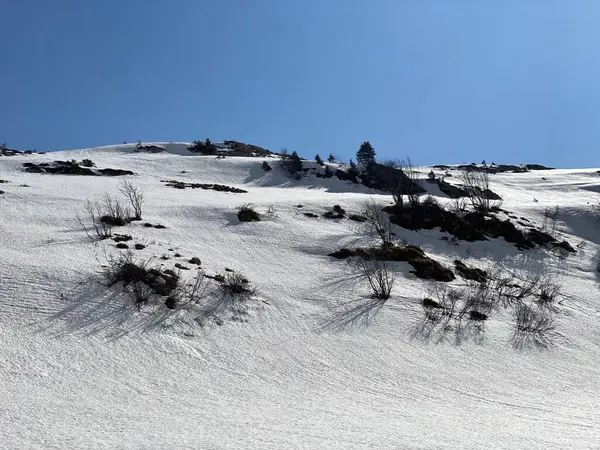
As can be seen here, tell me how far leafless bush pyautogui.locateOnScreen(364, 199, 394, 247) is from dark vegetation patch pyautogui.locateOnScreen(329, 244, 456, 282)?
70cm

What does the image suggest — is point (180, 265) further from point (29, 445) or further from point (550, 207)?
point (550, 207)

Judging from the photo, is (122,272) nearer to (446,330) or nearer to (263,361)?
(263,361)

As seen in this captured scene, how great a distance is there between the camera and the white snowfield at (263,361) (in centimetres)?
611

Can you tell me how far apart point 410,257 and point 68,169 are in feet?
98.0

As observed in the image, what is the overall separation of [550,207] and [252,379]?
2902 cm

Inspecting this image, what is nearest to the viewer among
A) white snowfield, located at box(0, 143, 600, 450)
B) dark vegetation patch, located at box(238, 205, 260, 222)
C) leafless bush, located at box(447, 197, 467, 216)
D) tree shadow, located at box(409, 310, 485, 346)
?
white snowfield, located at box(0, 143, 600, 450)

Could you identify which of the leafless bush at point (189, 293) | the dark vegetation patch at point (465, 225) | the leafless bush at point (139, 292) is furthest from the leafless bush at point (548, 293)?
the leafless bush at point (139, 292)

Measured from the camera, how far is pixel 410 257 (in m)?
17.2

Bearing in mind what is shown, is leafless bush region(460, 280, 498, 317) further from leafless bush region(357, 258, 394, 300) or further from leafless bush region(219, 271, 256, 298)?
leafless bush region(219, 271, 256, 298)

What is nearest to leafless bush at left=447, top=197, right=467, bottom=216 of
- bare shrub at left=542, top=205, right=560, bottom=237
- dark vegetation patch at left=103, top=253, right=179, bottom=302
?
bare shrub at left=542, top=205, right=560, bottom=237

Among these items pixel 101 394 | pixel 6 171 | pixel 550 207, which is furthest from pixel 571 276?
pixel 6 171

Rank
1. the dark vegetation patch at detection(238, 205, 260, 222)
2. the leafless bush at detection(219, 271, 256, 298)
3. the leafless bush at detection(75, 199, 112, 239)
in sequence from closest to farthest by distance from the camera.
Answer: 1. the leafless bush at detection(219, 271, 256, 298)
2. the leafless bush at detection(75, 199, 112, 239)
3. the dark vegetation patch at detection(238, 205, 260, 222)

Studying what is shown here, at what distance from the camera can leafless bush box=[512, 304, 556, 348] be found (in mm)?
11883

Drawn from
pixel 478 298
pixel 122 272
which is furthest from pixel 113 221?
pixel 478 298
